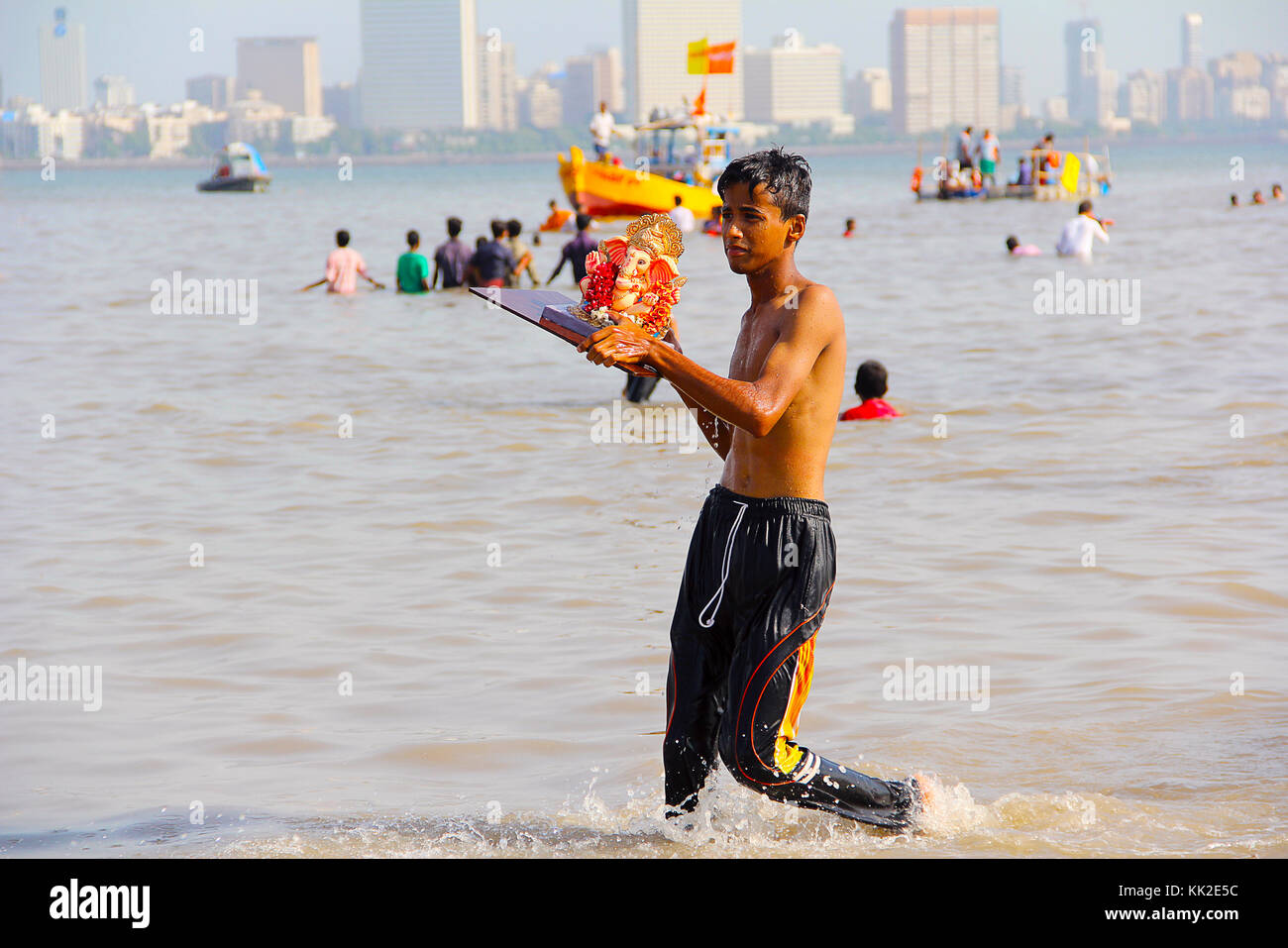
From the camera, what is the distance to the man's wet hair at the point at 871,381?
37.5ft

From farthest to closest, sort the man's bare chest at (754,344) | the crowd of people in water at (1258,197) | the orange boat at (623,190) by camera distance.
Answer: the crowd of people in water at (1258,197) < the orange boat at (623,190) < the man's bare chest at (754,344)

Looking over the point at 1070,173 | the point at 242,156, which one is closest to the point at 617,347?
the point at 1070,173

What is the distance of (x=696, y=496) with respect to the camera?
29.9 ft

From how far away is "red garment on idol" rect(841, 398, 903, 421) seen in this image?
1136cm

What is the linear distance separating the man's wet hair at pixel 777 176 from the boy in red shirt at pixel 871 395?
7.71 meters

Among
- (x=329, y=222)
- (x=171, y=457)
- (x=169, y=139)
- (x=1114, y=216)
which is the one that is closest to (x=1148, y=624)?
(x=171, y=457)

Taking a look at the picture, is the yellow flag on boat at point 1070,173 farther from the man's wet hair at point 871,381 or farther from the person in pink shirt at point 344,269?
the man's wet hair at point 871,381

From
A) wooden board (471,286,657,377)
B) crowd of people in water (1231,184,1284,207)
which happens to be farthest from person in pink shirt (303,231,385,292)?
crowd of people in water (1231,184,1284,207)

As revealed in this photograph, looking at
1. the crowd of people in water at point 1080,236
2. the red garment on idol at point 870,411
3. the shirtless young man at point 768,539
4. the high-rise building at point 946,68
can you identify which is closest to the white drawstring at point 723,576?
the shirtless young man at point 768,539

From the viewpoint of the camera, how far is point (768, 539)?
3736 millimetres

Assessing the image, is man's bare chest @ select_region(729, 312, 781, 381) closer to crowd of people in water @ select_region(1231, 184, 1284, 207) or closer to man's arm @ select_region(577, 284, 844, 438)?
man's arm @ select_region(577, 284, 844, 438)

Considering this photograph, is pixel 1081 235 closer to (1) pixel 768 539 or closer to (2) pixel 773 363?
(1) pixel 768 539

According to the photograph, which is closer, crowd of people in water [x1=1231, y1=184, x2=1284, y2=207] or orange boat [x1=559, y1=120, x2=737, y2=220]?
orange boat [x1=559, y1=120, x2=737, y2=220]

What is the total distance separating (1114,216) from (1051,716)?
36.5 meters
